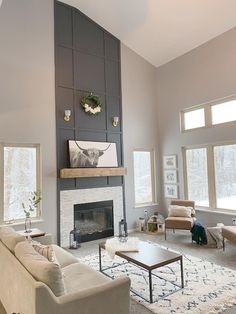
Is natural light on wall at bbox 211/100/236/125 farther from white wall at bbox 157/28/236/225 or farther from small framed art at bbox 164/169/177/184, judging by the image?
small framed art at bbox 164/169/177/184

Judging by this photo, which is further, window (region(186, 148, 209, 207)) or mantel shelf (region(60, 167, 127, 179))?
window (region(186, 148, 209, 207))

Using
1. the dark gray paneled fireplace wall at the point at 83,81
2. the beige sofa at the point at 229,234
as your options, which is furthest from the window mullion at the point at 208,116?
the beige sofa at the point at 229,234

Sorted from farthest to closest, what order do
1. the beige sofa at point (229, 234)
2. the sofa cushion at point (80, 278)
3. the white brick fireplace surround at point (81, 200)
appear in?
the white brick fireplace surround at point (81, 200) < the beige sofa at point (229, 234) < the sofa cushion at point (80, 278)

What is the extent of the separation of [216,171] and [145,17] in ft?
12.3

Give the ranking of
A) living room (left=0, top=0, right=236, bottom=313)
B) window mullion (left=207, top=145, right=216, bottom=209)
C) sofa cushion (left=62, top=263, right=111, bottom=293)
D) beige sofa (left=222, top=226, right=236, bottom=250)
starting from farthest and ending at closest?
window mullion (left=207, top=145, right=216, bottom=209) < living room (left=0, top=0, right=236, bottom=313) < beige sofa (left=222, top=226, right=236, bottom=250) < sofa cushion (left=62, top=263, right=111, bottom=293)

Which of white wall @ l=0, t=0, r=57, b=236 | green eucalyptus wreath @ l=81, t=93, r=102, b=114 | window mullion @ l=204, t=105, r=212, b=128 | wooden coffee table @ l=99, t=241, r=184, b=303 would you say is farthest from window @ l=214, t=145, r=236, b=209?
white wall @ l=0, t=0, r=57, b=236

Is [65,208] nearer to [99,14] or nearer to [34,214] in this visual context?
[34,214]

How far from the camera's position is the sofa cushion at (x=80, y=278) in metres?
2.41

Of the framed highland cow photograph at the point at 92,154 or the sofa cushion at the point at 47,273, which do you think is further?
the framed highland cow photograph at the point at 92,154

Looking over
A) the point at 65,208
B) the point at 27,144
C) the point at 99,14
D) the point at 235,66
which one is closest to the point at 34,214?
the point at 65,208

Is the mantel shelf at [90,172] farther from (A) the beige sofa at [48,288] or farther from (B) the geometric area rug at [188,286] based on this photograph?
(A) the beige sofa at [48,288]

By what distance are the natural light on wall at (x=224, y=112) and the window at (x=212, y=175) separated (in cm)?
57

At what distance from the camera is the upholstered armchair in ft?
17.0

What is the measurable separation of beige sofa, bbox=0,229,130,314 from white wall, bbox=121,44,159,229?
3809 mm
